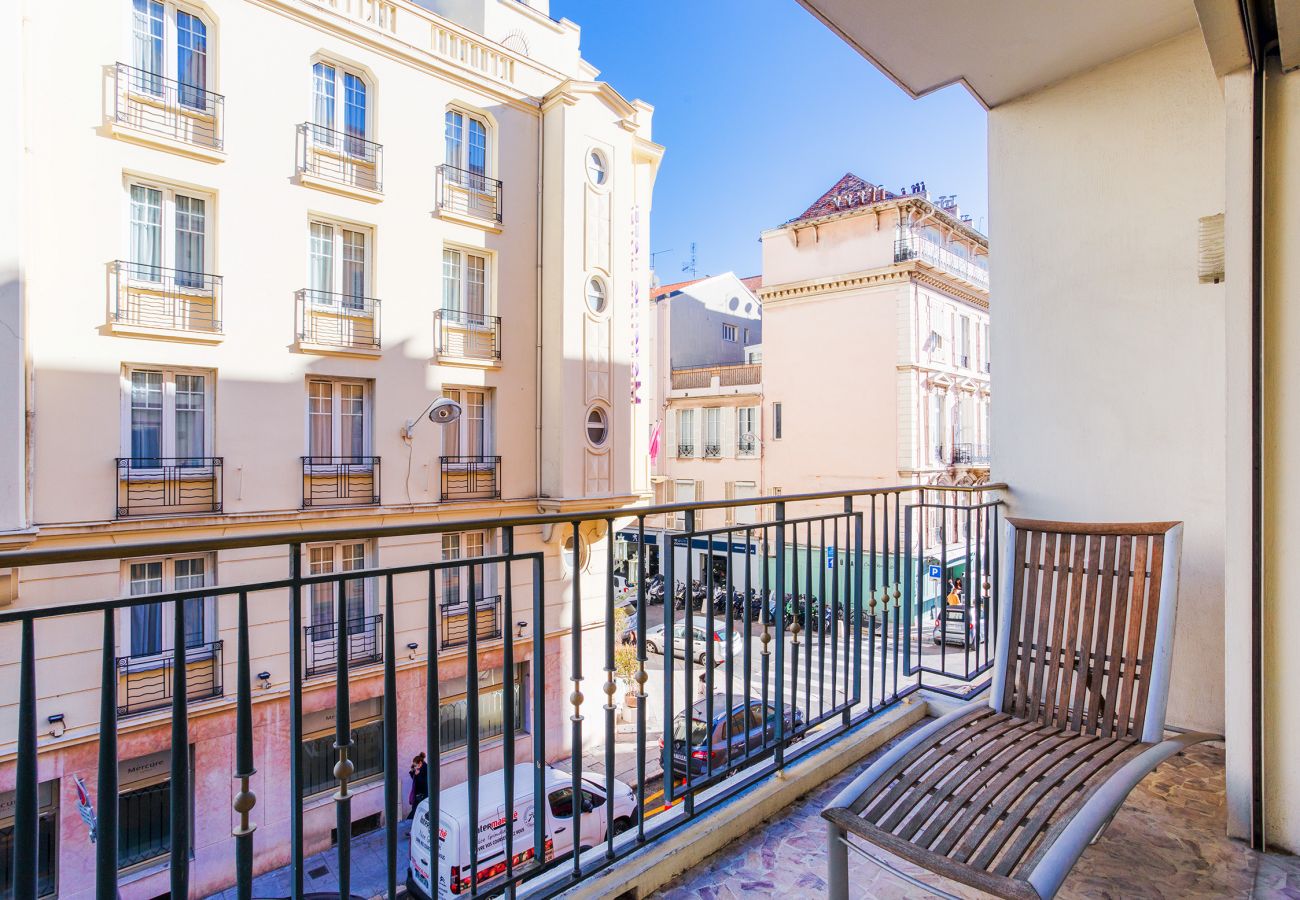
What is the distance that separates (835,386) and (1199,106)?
12348 mm

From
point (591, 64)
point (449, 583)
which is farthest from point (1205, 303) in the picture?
point (591, 64)

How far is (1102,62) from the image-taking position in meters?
2.40

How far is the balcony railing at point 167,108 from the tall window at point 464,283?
2768mm

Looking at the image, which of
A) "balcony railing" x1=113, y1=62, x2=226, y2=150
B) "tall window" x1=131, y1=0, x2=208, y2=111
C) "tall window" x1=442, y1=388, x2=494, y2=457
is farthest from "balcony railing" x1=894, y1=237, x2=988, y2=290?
"tall window" x1=131, y1=0, x2=208, y2=111

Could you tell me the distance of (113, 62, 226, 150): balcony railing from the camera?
650 centimetres

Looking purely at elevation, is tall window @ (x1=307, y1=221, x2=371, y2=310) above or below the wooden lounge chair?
above

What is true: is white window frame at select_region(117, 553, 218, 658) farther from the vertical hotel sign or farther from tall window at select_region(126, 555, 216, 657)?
the vertical hotel sign

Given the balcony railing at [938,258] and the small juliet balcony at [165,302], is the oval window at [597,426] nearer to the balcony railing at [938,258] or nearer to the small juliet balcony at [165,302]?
the small juliet balcony at [165,302]

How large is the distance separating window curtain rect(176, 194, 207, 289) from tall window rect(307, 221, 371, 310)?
107 cm

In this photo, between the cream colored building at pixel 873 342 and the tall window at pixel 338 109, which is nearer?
the tall window at pixel 338 109

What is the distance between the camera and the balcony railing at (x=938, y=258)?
13477 mm

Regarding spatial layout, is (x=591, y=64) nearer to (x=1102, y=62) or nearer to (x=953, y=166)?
(x=953, y=166)

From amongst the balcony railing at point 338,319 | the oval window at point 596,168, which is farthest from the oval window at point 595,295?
the balcony railing at point 338,319

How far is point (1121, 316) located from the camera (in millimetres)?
2359
